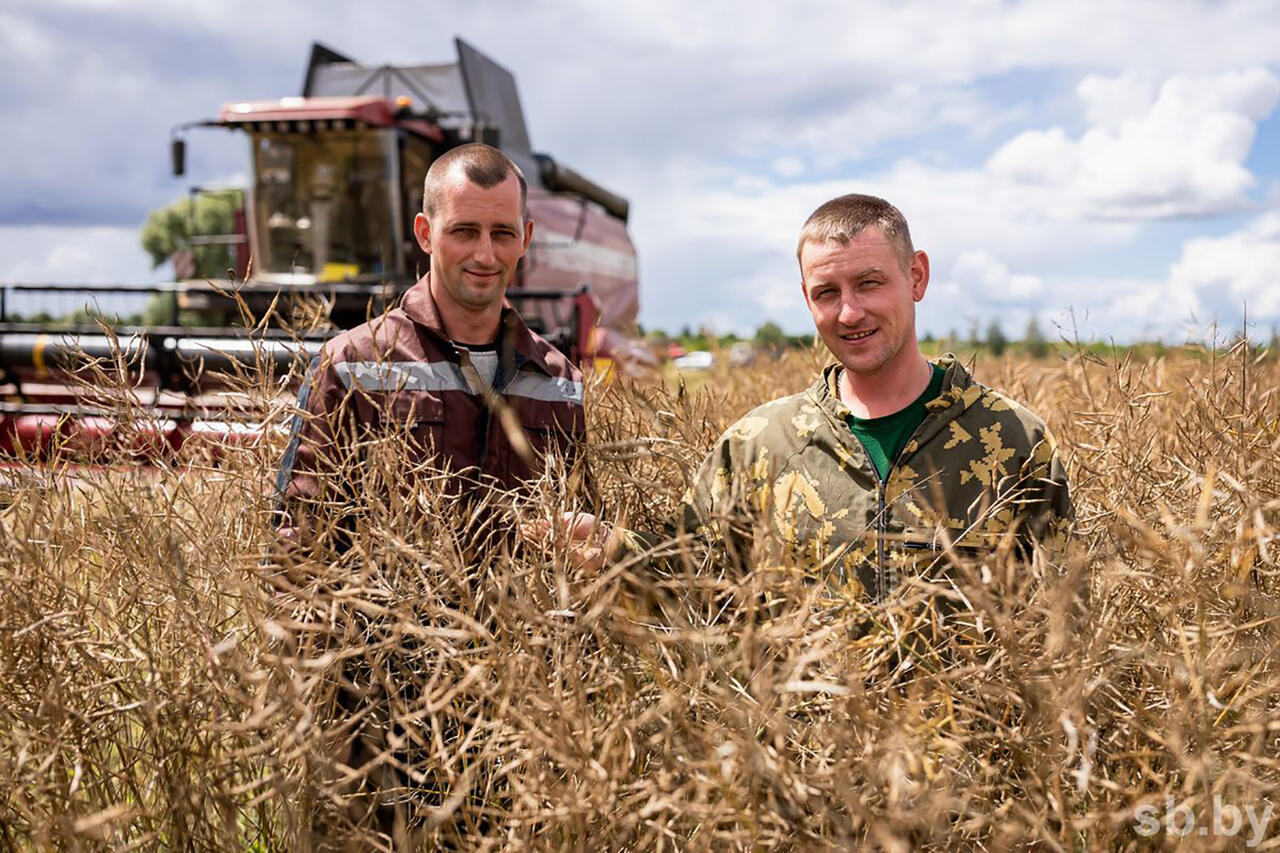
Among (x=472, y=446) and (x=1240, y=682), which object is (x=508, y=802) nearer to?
(x=472, y=446)

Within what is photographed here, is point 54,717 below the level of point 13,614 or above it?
below

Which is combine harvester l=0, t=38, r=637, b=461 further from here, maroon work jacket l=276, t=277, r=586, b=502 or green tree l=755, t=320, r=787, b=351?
maroon work jacket l=276, t=277, r=586, b=502

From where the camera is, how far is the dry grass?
151 centimetres

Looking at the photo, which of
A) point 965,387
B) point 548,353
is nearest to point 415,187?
point 548,353

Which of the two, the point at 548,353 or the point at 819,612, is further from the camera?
the point at 548,353

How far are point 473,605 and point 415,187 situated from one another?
10758 mm

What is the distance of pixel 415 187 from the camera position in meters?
11.8

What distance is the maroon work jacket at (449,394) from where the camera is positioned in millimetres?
2699

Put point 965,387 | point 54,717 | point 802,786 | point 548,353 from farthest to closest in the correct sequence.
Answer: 1. point 548,353
2. point 965,387
3. point 54,717
4. point 802,786

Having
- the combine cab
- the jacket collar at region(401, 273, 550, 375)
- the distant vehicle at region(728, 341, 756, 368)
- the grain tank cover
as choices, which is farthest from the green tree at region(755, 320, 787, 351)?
the grain tank cover

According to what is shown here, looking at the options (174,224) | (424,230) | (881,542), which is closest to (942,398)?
(881,542)

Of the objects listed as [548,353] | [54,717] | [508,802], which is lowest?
[508,802]

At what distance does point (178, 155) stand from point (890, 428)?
1030 cm

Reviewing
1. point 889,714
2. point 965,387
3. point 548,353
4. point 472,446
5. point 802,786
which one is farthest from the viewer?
point 548,353
